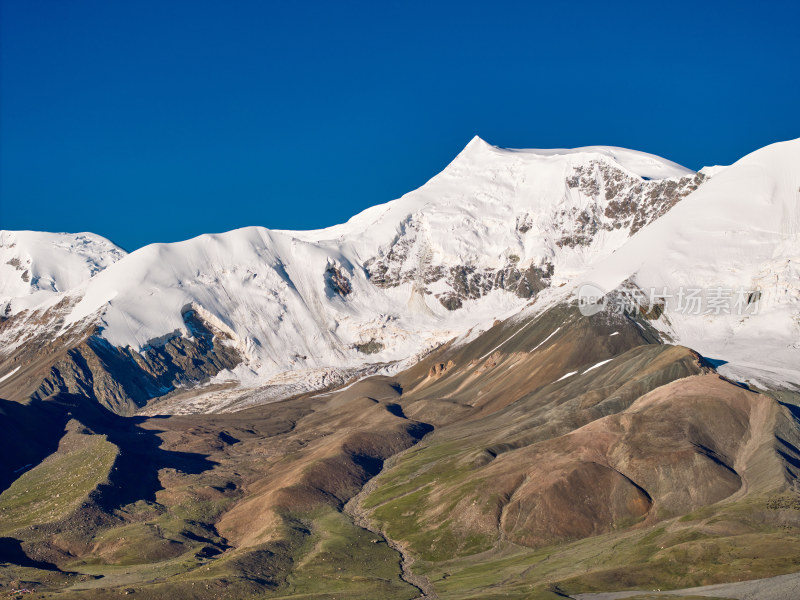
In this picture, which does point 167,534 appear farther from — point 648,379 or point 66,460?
point 648,379

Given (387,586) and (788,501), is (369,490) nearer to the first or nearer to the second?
(387,586)

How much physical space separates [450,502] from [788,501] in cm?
5200

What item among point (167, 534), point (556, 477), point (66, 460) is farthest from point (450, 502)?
point (66, 460)

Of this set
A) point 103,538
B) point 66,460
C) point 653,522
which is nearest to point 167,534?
point 103,538

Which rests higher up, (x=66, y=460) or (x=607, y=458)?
(x=66, y=460)

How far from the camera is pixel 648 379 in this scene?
182 m

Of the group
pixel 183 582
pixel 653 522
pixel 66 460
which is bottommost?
pixel 653 522

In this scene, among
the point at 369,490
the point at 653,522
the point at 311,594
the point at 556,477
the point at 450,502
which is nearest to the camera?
the point at 311,594

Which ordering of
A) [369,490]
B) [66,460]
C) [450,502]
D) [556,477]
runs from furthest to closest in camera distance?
[66,460] < [369,490] < [450,502] < [556,477]

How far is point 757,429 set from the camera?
14275 cm

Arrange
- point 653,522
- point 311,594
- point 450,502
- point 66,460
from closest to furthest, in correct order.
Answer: point 311,594 < point 653,522 < point 450,502 < point 66,460

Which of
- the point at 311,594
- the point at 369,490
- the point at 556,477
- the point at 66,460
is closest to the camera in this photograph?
the point at 311,594

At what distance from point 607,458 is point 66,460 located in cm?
11572

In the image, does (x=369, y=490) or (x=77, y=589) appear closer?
(x=77, y=589)
